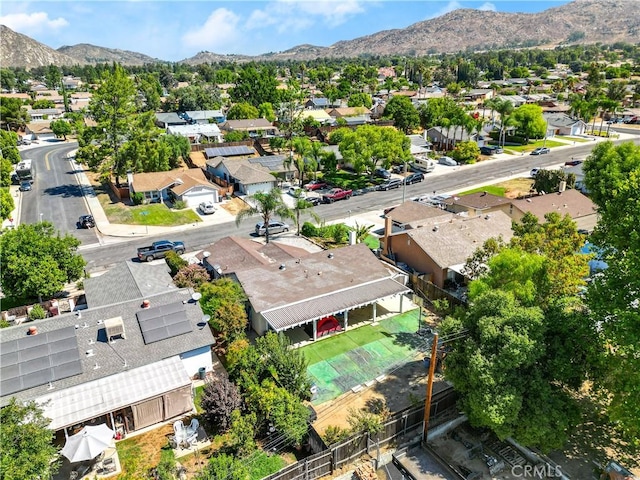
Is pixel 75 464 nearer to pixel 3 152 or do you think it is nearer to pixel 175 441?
pixel 175 441

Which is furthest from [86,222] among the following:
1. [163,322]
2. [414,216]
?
[414,216]

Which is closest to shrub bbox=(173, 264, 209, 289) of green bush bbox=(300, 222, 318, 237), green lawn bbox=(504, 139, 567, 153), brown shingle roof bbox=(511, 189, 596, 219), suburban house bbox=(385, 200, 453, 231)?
green bush bbox=(300, 222, 318, 237)

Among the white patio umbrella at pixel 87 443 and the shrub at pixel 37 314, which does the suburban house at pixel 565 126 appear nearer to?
the shrub at pixel 37 314

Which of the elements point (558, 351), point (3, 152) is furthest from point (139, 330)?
point (3, 152)

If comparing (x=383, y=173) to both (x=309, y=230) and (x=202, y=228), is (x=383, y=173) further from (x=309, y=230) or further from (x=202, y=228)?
(x=202, y=228)

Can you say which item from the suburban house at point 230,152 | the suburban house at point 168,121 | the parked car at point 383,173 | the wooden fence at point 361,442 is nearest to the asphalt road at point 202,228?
the parked car at point 383,173

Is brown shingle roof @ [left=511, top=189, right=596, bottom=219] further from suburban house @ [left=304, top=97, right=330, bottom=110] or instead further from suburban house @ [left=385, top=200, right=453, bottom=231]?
suburban house @ [left=304, top=97, right=330, bottom=110]
